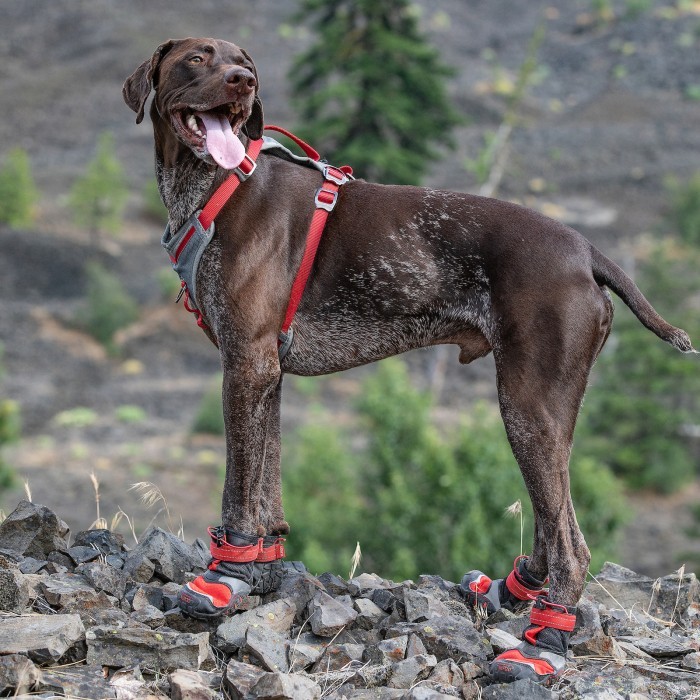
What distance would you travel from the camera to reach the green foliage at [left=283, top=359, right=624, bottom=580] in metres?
17.5

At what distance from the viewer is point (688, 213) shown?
3812 cm

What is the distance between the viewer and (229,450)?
5191 mm

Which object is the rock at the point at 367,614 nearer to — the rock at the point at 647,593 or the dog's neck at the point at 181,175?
the rock at the point at 647,593

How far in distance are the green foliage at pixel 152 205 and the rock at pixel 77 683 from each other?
1325 inches

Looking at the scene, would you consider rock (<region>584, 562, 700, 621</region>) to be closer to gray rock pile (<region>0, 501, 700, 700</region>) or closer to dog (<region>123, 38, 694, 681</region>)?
gray rock pile (<region>0, 501, 700, 700</region>)

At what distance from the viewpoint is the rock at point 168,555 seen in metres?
5.99

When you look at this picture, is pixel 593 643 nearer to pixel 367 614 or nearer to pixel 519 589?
pixel 519 589

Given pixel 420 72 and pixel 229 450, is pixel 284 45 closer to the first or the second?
pixel 420 72

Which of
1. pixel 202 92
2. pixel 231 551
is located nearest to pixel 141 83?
pixel 202 92

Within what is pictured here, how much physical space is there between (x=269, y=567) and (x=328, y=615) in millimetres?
A: 442

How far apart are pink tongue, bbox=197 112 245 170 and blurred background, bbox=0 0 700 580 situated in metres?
2.12

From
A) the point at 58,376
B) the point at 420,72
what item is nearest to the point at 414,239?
the point at 420,72

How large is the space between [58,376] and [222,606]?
958 inches

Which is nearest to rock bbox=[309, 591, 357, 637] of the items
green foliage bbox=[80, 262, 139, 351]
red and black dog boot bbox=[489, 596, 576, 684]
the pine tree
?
red and black dog boot bbox=[489, 596, 576, 684]
